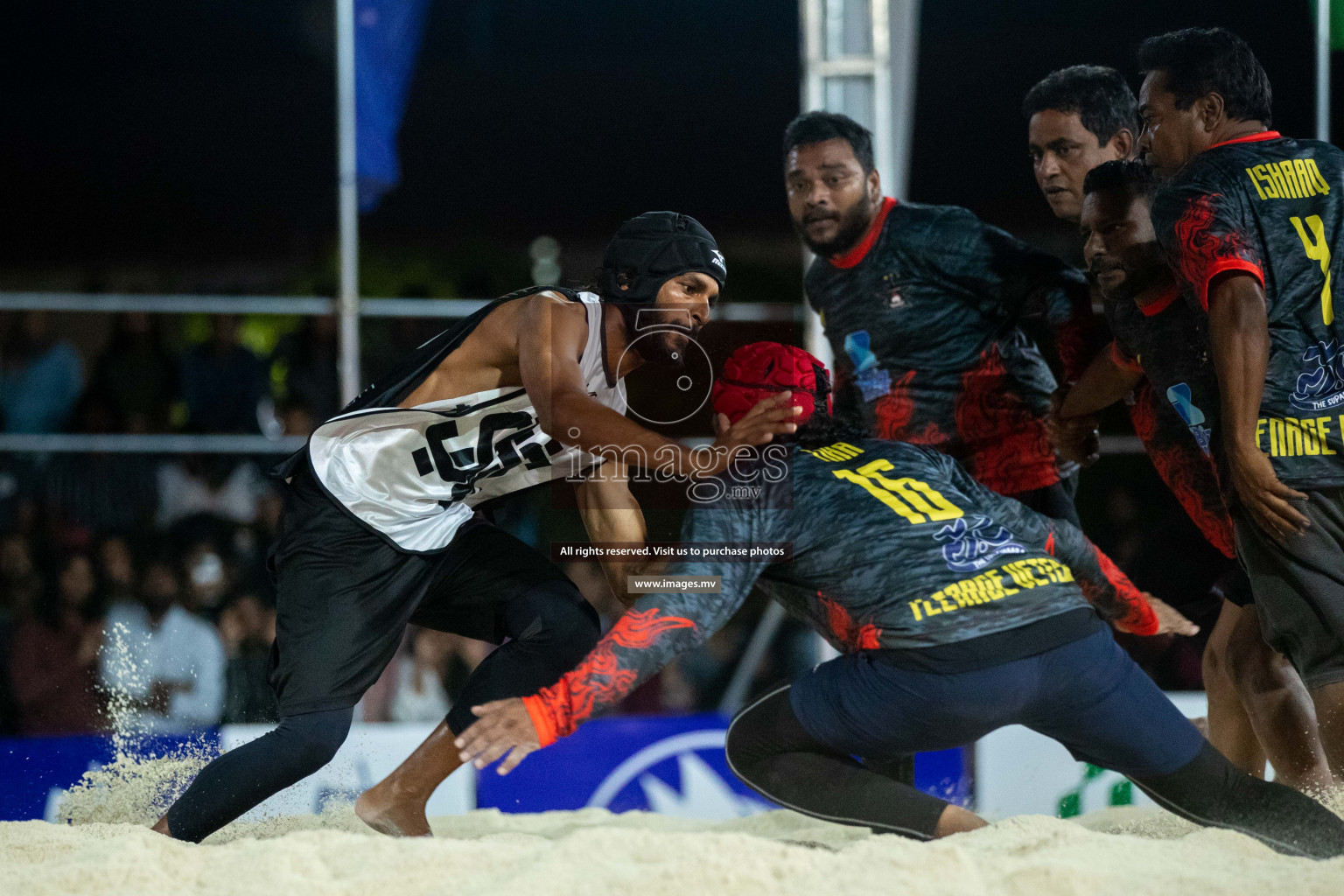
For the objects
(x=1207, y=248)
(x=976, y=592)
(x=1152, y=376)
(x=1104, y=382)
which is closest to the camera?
(x=976, y=592)

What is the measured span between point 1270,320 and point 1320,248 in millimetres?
197

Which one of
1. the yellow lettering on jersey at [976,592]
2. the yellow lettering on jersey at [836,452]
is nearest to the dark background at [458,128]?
the yellow lettering on jersey at [836,452]

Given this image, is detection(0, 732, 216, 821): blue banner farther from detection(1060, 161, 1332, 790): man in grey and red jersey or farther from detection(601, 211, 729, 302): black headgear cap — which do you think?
detection(1060, 161, 1332, 790): man in grey and red jersey

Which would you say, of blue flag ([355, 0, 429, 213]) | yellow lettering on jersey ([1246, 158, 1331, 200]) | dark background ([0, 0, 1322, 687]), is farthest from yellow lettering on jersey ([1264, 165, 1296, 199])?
dark background ([0, 0, 1322, 687])

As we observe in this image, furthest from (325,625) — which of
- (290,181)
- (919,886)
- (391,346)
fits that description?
(290,181)

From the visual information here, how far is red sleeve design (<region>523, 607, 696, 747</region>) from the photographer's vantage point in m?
2.23

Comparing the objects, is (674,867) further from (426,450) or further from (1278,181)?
(1278,181)

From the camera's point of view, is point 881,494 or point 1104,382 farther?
point 1104,382

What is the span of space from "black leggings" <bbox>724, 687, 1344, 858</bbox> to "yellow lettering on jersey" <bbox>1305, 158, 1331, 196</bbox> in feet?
4.28

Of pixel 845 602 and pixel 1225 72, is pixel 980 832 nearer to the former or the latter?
pixel 845 602

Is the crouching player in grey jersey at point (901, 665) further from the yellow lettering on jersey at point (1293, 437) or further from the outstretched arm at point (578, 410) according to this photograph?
the yellow lettering on jersey at point (1293, 437)

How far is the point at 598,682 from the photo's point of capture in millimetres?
2268

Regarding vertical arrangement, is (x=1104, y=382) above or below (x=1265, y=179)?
below

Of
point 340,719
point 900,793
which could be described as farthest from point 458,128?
point 900,793
